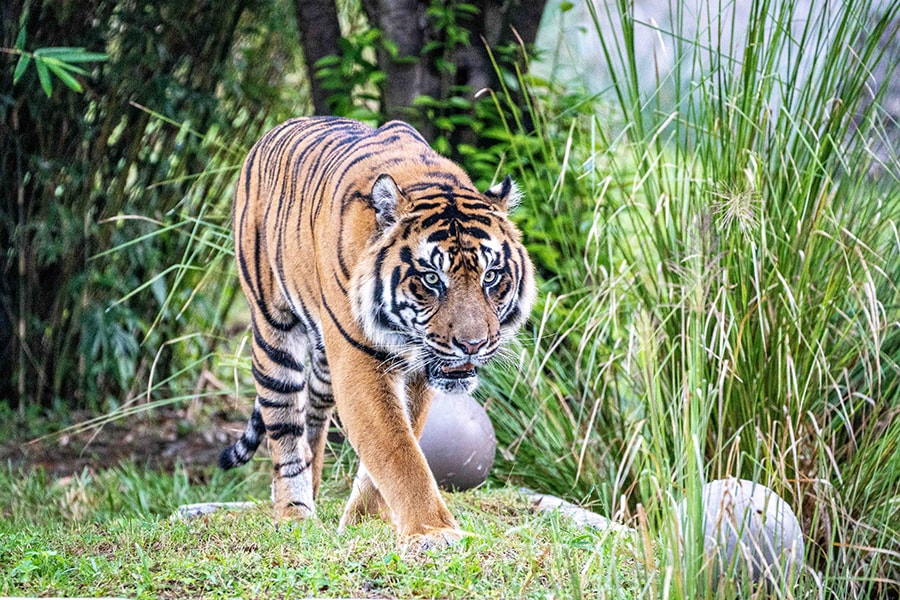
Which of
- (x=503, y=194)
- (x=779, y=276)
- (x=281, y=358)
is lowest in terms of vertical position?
(x=281, y=358)

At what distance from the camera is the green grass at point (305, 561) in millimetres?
2812

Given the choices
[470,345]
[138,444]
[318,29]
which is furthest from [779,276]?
[138,444]

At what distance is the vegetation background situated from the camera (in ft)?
11.9

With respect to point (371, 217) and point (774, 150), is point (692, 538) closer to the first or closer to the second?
point (371, 217)

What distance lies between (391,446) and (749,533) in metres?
1.03

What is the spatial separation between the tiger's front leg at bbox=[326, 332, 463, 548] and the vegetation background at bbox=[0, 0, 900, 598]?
0.48 metres

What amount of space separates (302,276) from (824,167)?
1.87 metres

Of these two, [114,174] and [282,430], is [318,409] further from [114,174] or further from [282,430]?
[114,174]

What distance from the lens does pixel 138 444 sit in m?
6.25

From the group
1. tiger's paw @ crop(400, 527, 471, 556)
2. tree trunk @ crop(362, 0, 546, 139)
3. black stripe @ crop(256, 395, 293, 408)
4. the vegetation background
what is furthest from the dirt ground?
tiger's paw @ crop(400, 527, 471, 556)

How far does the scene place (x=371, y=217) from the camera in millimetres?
3410

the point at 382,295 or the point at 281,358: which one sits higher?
the point at 382,295

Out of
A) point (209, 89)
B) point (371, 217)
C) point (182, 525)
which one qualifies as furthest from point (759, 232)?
point (209, 89)

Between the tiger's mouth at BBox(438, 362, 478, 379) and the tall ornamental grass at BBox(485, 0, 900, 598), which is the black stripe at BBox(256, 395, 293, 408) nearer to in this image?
the tall ornamental grass at BBox(485, 0, 900, 598)
